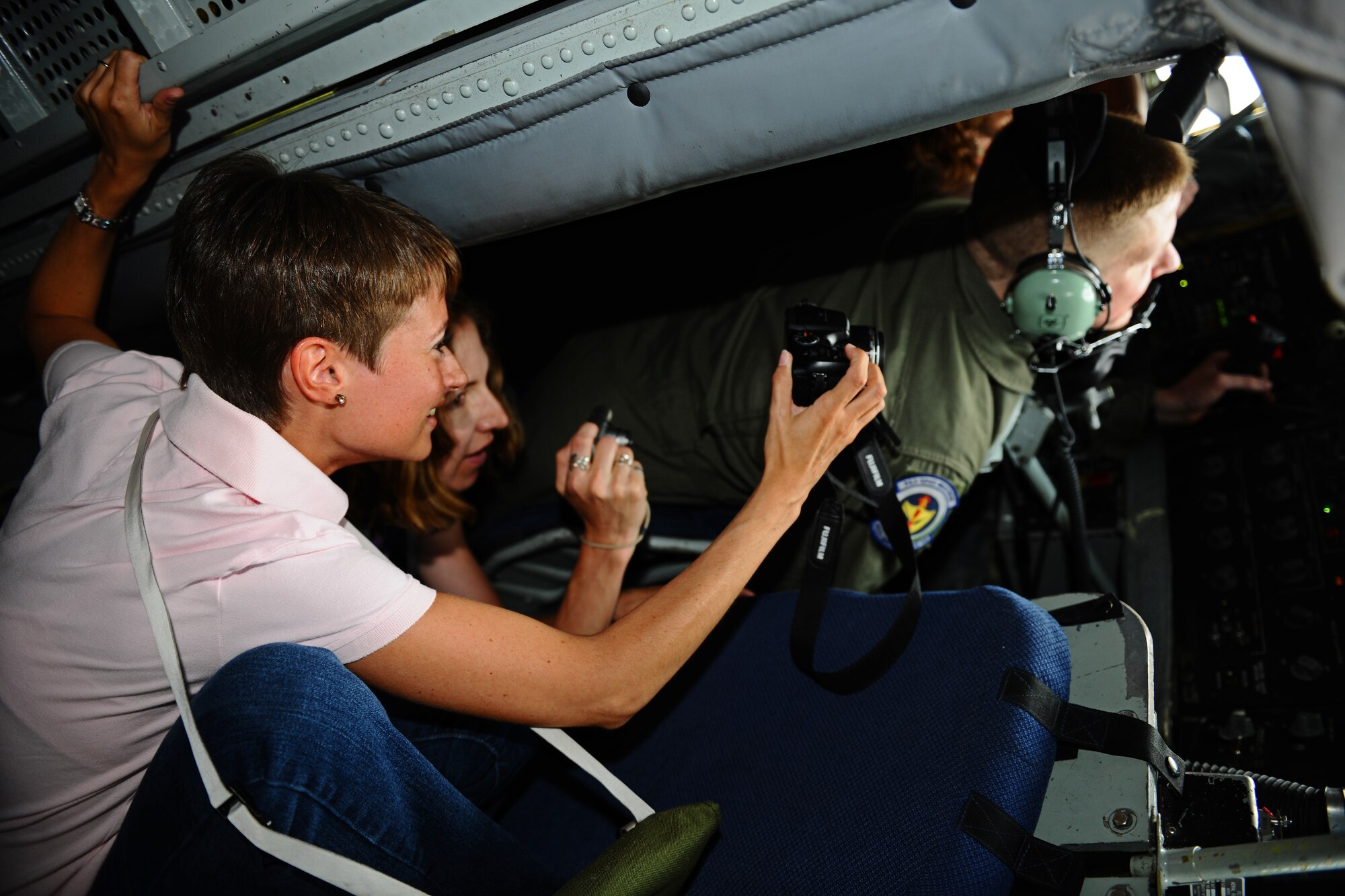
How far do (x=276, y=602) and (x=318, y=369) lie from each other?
11.5 inches

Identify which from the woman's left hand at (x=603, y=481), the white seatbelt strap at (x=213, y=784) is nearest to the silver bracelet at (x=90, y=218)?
the white seatbelt strap at (x=213, y=784)

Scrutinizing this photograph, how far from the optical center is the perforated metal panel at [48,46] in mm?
1341

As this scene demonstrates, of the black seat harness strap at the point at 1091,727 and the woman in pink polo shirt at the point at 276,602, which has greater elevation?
the woman in pink polo shirt at the point at 276,602

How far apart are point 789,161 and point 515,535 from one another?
1.16 metres

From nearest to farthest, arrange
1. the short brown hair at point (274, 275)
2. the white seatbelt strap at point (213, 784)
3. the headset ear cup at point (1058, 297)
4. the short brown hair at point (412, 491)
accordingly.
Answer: the white seatbelt strap at point (213, 784) < the short brown hair at point (274, 275) < the headset ear cup at point (1058, 297) < the short brown hair at point (412, 491)

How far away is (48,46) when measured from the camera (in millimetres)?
1409

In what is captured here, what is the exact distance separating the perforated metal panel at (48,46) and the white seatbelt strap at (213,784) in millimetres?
800

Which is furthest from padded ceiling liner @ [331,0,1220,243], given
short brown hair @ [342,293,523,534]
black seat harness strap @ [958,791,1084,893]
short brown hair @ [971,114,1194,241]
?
black seat harness strap @ [958,791,1084,893]

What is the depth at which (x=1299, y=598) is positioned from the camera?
5.66 feet

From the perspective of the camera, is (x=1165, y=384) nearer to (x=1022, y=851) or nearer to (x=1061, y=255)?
(x=1061, y=255)

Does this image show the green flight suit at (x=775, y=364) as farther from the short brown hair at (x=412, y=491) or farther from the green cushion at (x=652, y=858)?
the green cushion at (x=652, y=858)

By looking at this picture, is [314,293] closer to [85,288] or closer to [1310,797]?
[85,288]

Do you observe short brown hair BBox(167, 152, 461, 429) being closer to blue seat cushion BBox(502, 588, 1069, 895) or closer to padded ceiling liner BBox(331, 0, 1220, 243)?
padded ceiling liner BBox(331, 0, 1220, 243)

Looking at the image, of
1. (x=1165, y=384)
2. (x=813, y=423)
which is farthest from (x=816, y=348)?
(x=1165, y=384)
